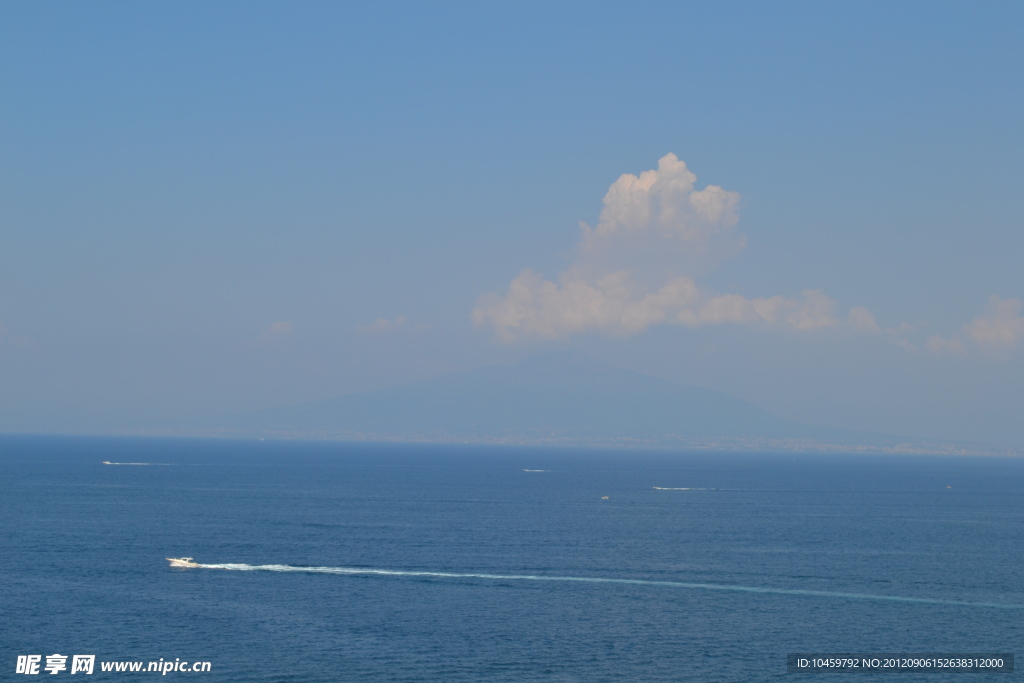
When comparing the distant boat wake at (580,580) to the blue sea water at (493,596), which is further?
the distant boat wake at (580,580)

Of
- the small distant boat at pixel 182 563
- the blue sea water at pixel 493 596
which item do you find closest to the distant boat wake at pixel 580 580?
the blue sea water at pixel 493 596

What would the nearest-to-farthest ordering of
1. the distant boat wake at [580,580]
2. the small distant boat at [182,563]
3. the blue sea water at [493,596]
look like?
the blue sea water at [493,596], the distant boat wake at [580,580], the small distant boat at [182,563]

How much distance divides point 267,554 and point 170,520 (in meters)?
45.0

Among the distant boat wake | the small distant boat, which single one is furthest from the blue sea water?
the small distant boat

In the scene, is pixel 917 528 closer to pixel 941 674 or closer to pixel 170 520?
pixel 941 674

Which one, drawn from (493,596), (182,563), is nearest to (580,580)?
(493,596)

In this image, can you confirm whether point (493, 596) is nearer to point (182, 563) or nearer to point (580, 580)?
point (580, 580)

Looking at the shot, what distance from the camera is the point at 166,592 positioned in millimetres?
103375

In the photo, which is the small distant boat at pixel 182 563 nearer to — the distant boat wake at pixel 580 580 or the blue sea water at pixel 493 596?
the distant boat wake at pixel 580 580

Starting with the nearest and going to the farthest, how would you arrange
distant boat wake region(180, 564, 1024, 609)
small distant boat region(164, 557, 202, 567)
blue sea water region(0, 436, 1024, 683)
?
blue sea water region(0, 436, 1024, 683)
distant boat wake region(180, 564, 1024, 609)
small distant boat region(164, 557, 202, 567)

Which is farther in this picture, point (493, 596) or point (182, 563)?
point (182, 563)

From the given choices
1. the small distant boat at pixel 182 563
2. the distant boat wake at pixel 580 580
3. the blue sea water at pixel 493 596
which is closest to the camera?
the blue sea water at pixel 493 596

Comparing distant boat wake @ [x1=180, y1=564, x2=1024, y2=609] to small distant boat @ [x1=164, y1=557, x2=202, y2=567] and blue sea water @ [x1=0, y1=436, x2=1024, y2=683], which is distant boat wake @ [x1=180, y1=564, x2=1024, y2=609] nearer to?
blue sea water @ [x1=0, y1=436, x2=1024, y2=683]

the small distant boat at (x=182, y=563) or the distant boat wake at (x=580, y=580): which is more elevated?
the small distant boat at (x=182, y=563)
